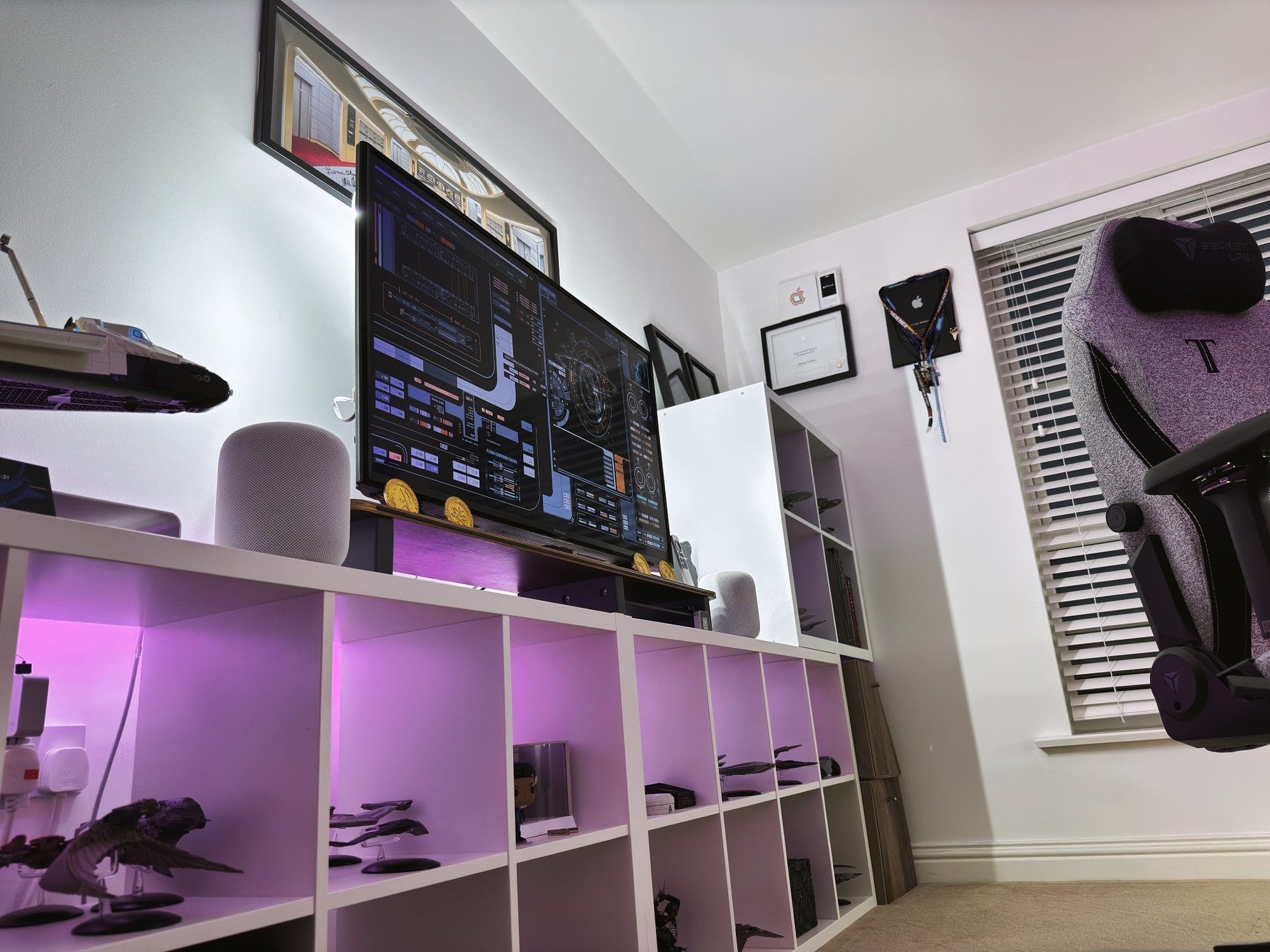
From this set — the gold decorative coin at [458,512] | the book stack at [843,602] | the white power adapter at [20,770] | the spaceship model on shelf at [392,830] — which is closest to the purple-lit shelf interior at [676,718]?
the gold decorative coin at [458,512]

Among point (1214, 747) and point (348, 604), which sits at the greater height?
point (348, 604)

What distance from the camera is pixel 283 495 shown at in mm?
1086

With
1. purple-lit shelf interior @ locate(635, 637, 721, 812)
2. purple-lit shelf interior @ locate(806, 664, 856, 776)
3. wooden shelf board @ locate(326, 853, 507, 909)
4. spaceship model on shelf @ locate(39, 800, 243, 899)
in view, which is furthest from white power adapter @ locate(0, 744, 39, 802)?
purple-lit shelf interior @ locate(806, 664, 856, 776)

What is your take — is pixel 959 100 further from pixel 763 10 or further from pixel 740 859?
pixel 740 859

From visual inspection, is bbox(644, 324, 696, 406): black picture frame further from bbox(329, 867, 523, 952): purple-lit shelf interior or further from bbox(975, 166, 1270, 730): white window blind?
bbox(329, 867, 523, 952): purple-lit shelf interior

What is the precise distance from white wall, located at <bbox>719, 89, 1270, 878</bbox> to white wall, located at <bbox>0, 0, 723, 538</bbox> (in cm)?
225

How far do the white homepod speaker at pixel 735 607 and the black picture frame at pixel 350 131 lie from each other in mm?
1062

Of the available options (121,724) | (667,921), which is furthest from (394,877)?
(667,921)

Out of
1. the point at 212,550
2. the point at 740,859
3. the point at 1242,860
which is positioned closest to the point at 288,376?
the point at 212,550

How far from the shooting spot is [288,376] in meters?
1.70

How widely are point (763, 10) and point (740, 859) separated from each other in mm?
2375

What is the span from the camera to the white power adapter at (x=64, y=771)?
3.70ft

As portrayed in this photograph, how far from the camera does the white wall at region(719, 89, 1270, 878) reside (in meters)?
2.85

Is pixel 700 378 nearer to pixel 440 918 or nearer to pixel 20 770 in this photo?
pixel 440 918
